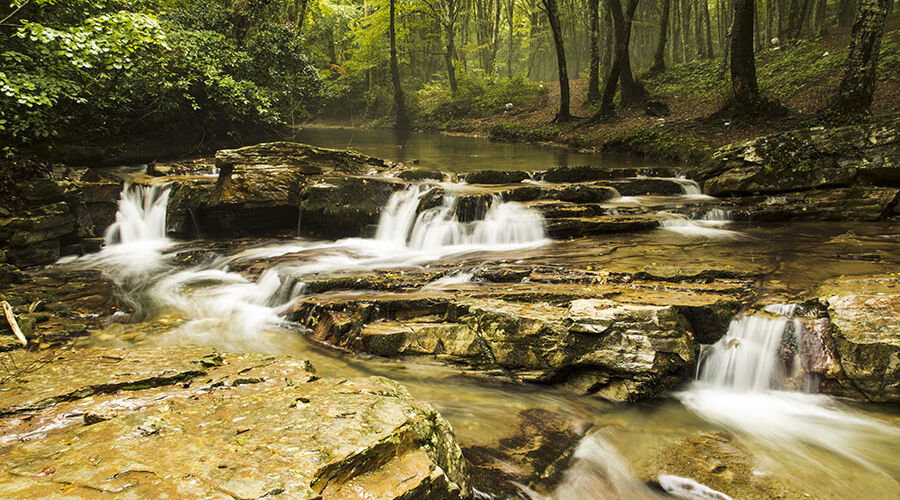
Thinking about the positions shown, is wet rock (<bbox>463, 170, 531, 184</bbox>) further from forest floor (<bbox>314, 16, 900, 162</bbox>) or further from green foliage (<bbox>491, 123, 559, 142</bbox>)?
green foliage (<bbox>491, 123, 559, 142</bbox>)

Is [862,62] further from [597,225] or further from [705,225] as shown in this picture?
[597,225]

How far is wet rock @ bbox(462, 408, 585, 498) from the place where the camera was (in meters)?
3.13

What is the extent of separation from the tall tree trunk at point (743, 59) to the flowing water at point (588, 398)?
25.6 feet

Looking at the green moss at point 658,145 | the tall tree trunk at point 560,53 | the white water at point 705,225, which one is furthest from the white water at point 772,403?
the tall tree trunk at point 560,53

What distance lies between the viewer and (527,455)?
3.46 metres

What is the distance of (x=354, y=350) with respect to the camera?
17.3 ft

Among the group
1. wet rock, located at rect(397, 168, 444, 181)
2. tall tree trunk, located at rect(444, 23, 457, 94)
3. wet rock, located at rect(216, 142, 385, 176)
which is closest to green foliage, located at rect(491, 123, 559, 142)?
tall tree trunk, located at rect(444, 23, 457, 94)

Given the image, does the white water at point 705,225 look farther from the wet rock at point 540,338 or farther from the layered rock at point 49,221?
the layered rock at point 49,221

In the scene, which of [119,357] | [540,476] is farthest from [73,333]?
[540,476]

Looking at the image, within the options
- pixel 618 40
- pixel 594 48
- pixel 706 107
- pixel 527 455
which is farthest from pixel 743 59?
pixel 527 455

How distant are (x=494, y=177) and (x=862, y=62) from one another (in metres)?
8.76

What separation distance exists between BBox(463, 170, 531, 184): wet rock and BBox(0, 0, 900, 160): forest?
695cm

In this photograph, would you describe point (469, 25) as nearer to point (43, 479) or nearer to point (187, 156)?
point (187, 156)

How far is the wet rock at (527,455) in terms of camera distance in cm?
313
